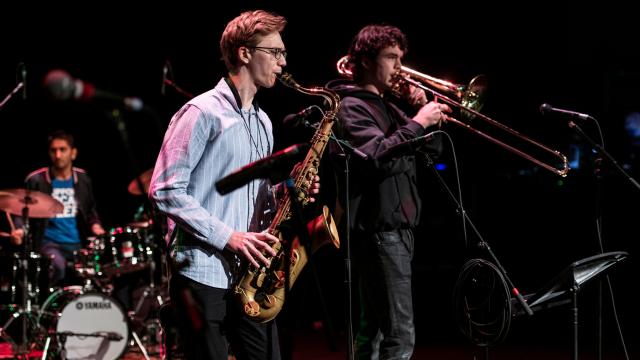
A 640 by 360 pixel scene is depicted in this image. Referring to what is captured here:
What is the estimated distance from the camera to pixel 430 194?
9656mm

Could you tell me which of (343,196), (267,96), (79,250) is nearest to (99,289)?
(79,250)

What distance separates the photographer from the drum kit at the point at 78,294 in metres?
6.01

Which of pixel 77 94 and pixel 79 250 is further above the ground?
pixel 77 94

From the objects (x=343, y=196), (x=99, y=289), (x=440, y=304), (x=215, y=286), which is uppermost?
(x=343, y=196)

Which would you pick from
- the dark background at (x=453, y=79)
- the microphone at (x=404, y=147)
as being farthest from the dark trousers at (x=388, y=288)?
the dark background at (x=453, y=79)

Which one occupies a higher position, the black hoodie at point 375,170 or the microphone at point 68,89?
the microphone at point 68,89

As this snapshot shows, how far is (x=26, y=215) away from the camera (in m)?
5.98

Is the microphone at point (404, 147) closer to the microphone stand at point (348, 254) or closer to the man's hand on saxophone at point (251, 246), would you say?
the microphone stand at point (348, 254)

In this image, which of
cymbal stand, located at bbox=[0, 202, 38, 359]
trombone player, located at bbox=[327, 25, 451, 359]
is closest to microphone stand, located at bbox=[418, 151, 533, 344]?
trombone player, located at bbox=[327, 25, 451, 359]

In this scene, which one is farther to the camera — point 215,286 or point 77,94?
point 215,286

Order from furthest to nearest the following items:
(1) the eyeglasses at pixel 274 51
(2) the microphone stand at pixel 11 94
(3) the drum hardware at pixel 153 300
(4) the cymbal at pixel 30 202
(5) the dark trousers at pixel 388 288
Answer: (3) the drum hardware at pixel 153 300
(4) the cymbal at pixel 30 202
(2) the microphone stand at pixel 11 94
(5) the dark trousers at pixel 388 288
(1) the eyeglasses at pixel 274 51

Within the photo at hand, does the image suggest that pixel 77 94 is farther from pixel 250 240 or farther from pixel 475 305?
pixel 475 305

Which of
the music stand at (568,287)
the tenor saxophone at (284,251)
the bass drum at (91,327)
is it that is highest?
the tenor saxophone at (284,251)

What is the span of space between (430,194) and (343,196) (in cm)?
628
